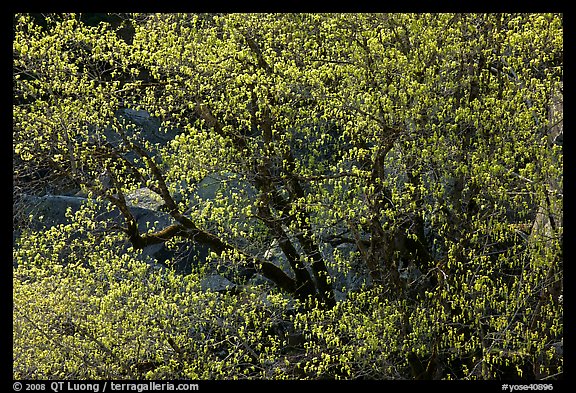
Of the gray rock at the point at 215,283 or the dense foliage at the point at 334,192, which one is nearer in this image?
the dense foliage at the point at 334,192

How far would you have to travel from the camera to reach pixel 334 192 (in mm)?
14766

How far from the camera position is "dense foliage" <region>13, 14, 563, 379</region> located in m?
13.8

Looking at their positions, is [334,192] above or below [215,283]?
above

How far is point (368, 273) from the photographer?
16094 mm

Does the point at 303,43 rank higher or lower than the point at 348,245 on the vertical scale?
higher

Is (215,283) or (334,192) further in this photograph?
(215,283)

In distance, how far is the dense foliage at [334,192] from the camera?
13.8 metres

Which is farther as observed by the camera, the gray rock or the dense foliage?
the gray rock

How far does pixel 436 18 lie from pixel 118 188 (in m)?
7.02
